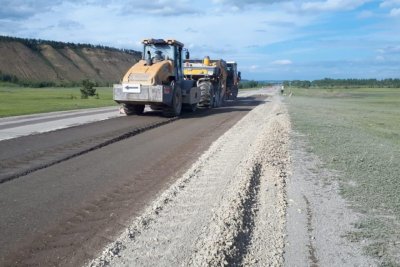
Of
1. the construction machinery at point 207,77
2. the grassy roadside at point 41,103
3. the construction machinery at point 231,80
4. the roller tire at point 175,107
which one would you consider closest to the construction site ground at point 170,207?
the roller tire at point 175,107

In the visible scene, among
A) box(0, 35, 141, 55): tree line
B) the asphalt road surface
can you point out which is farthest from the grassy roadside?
box(0, 35, 141, 55): tree line

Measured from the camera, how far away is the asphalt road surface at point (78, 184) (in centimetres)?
516

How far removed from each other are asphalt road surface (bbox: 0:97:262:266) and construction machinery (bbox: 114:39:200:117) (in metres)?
4.11

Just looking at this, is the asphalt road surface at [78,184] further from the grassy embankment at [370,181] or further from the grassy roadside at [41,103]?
the grassy roadside at [41,103]

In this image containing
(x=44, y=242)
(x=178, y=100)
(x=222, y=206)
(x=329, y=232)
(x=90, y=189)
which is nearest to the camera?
(x=44, y=242)

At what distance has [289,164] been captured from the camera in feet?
30.5

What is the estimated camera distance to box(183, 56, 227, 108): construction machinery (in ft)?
85.4

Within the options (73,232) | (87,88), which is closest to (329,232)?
(73,232)

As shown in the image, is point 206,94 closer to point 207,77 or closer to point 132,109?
point 207,77

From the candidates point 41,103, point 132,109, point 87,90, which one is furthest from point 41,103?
point 132,109

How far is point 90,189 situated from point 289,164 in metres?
4.00

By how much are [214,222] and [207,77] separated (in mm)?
22458

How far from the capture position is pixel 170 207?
21.0ft

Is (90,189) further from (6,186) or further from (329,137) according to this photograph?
(329,137)
